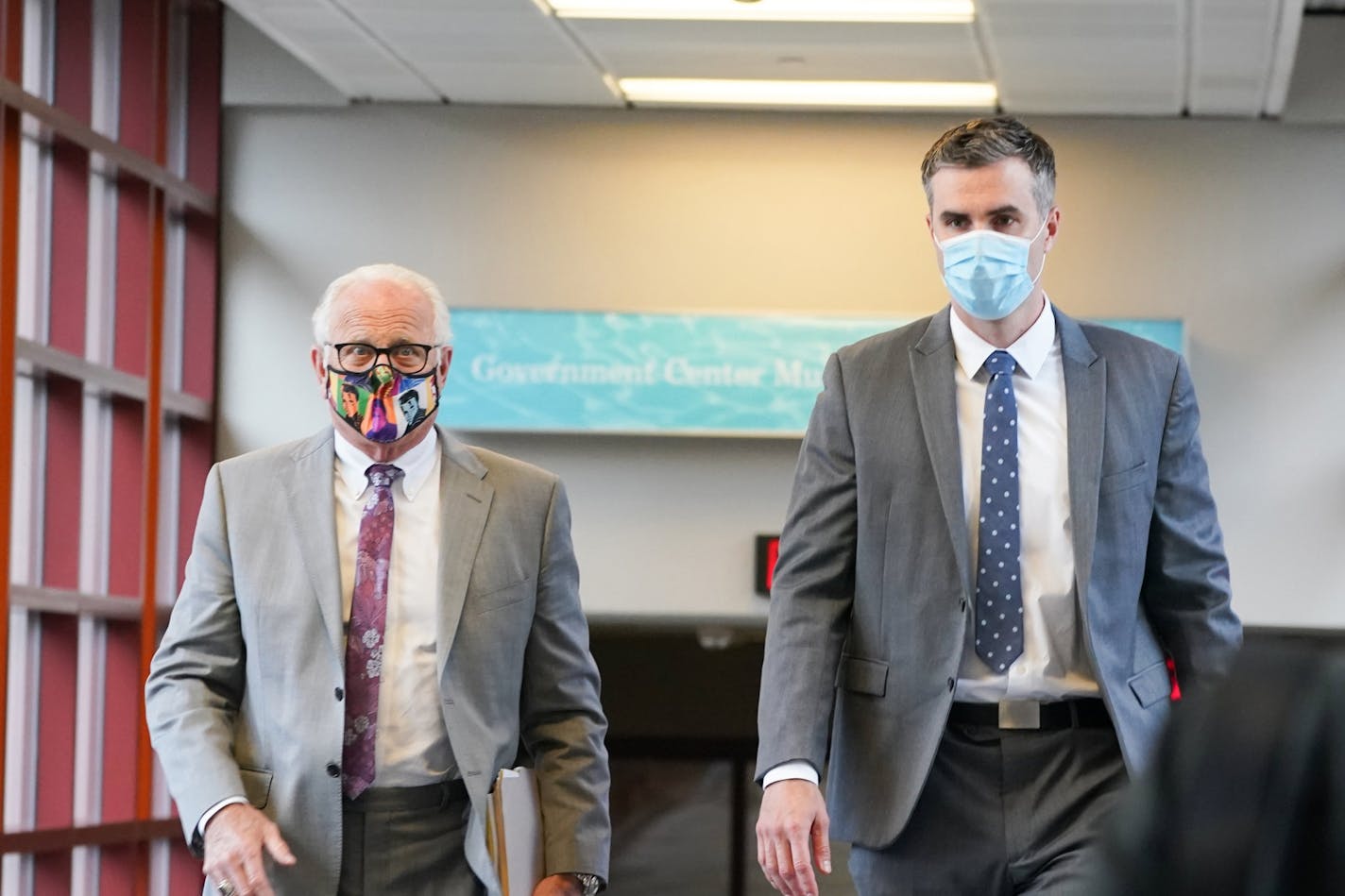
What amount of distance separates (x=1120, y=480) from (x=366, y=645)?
137cm

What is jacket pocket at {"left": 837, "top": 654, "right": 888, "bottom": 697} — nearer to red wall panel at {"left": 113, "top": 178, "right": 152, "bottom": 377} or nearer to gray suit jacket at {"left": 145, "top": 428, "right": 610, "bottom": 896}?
gray suit jacket at {"left": 145, "top": 428, "right": 610, "bottom": 896}

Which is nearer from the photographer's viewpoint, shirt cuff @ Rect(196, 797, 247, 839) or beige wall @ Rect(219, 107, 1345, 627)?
shirt cuff @ Rect(196, 797, 247, 839)

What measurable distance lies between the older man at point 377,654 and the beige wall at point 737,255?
4932 millimetres

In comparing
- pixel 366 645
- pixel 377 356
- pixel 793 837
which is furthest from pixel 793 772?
pixel 377 356

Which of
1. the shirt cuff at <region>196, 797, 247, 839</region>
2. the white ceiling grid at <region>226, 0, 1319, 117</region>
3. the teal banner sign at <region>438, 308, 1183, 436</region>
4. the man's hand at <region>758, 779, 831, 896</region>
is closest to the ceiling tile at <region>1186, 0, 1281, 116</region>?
the white ceiling grid at <region>226, 0, 1319, 117</region>

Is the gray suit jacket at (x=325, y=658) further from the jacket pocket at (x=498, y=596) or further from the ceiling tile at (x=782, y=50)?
the ceiling tile at (x=782, y=50)

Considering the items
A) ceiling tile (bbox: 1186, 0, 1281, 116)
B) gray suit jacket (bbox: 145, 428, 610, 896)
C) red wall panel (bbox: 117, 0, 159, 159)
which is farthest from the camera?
red wall panel (bbox: 117, 0, 159, 159)

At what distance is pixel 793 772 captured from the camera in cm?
334

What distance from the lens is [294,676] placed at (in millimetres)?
3643

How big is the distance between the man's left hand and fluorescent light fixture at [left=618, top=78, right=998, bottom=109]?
5.19 m

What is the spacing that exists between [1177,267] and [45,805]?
516 centimetres

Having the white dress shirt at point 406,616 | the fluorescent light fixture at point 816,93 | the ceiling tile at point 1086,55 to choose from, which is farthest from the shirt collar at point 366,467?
the fluorescent light fixture at point 816,93

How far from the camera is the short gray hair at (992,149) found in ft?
11.1

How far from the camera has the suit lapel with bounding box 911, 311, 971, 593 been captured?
132 inches
